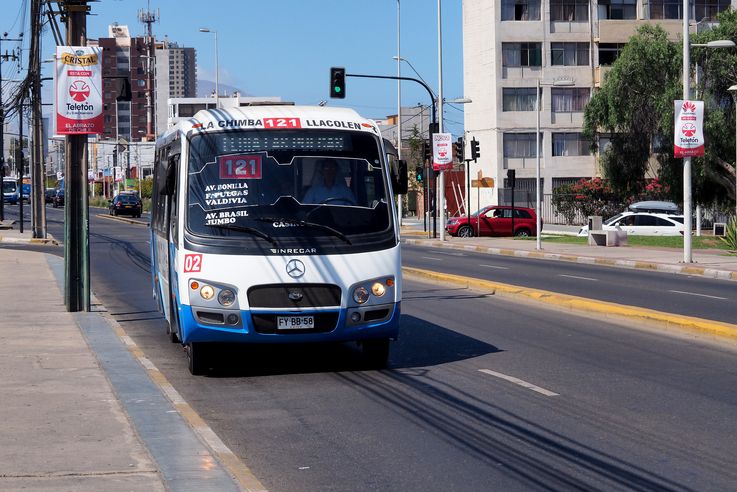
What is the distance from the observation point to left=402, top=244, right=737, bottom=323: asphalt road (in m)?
18.9

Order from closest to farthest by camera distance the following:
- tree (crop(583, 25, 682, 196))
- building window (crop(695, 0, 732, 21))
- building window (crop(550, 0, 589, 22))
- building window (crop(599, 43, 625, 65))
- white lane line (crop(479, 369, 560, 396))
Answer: white lane line (crop(479, 369, 560, 396)), tree (crop(583, 25, 682, 196)), building window (crop(550, 0, 589, 22)), building window (crop(695, 0, 732, 21)), building window (crop(599, 43, 625, 65))

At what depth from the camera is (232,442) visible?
8.46 metres

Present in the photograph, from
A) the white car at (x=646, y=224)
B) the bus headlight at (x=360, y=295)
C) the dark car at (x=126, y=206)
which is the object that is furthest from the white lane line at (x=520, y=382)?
the dark car at (x=126, y=206)

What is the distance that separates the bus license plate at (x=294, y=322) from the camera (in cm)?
1115

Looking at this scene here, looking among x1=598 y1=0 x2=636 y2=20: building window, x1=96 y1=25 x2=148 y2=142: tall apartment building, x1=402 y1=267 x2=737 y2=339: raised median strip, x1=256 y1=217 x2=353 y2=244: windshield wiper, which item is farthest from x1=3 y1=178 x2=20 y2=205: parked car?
x1=256 y1=217 x2=353 y2=244: windshield wiper

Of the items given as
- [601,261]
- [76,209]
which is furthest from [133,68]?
[76,209]

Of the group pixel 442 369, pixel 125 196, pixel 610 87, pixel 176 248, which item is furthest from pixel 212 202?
pixel 125 196

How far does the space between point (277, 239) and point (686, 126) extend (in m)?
20.5

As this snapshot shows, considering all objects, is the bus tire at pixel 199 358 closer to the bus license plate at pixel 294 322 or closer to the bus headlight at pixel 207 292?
the bus headlight at pixel 207 292

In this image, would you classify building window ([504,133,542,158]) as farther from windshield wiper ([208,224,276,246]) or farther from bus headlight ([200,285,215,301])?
bus headlight ([200,285,215,301])

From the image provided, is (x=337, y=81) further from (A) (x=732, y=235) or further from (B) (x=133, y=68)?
(B) (x=133, y=68)

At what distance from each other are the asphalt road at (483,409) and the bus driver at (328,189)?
1845 mm

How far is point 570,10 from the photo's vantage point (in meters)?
72.1

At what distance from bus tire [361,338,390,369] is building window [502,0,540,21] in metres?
61.5
